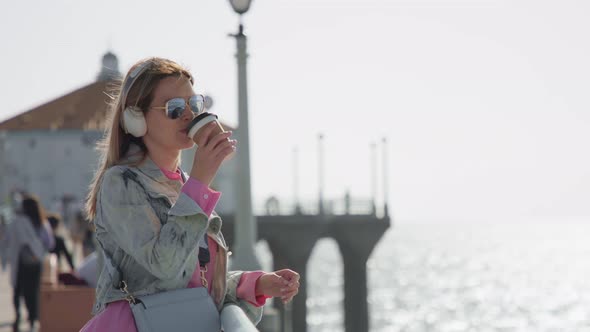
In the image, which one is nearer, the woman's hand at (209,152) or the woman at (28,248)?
the woman's hand at (209,152)

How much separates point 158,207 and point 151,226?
10 cm

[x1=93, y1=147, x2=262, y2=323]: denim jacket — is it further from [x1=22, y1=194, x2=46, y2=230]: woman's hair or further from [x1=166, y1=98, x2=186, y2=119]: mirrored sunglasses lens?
[x1=22, y1=194, x2=46, y2=230]: woman's hair

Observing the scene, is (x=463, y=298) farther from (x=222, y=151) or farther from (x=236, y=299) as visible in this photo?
(x=222, y=151)

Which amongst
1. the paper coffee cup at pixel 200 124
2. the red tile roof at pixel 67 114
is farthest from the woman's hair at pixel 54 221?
the red tile roof at pixel 67 114

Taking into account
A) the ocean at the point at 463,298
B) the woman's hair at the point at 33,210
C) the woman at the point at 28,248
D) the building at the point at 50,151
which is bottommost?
the ocean at the point at 463,298

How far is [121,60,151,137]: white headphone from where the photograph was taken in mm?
2711

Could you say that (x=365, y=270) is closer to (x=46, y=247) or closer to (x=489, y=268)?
(x=46, y=247)

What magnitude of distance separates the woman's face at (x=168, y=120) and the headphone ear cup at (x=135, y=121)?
0.02 meters

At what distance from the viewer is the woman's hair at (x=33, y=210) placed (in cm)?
1152

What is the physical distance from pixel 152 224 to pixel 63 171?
217 ft

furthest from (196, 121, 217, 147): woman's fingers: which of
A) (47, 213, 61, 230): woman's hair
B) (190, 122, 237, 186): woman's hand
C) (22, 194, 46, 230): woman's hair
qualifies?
(47, 213, 61, 230): woman's hair

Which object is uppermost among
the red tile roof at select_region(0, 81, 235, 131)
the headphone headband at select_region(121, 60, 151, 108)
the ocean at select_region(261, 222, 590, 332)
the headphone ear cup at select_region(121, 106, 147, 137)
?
the red tile roof at select_region(0, 81, 235, 131)

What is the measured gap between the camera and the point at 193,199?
2492 mm

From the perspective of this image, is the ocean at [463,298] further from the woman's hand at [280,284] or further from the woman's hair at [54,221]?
the woman's hand at [280,284]
